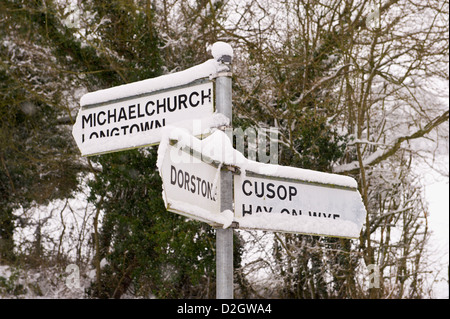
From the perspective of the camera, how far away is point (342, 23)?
10359 mm

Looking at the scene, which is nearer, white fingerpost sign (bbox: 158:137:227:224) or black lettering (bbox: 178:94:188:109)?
white fingerpost sign (bbox: 158:137:227:224)

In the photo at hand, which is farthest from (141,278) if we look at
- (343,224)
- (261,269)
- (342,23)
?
(343,224)

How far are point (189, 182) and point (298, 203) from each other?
73 centimetres

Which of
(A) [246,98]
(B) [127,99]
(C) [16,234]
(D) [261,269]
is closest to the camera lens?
(B) [127,99]

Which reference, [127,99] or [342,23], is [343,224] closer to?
[127,99]

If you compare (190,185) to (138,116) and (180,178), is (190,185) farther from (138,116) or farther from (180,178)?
(138,116)

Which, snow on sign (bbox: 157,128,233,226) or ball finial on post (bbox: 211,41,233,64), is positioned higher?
ball finial on post (bbox: 211,41,233,64)

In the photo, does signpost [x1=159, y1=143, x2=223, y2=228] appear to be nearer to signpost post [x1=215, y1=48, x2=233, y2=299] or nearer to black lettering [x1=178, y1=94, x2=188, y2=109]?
signpost post [x1=215, y1=48, x2=233, y2=299]

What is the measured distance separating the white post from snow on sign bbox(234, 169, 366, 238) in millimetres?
86

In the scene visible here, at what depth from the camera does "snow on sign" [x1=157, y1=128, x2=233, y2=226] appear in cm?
232

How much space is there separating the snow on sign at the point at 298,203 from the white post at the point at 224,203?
0.09 metres

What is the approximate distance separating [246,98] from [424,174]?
4207mm

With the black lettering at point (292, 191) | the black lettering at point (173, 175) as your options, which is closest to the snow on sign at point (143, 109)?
the black lettering at point (173, 175)

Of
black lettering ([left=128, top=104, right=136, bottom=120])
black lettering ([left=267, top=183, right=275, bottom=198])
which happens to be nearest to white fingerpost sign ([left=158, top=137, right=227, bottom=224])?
black lettering ([left=267, top=183, right=275, bottom=198])
